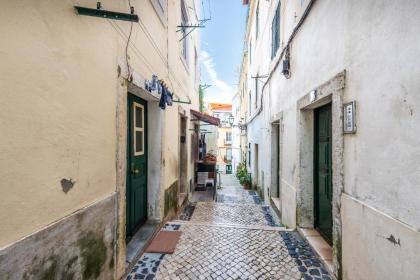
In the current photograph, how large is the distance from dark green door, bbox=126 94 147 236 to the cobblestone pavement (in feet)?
2.08

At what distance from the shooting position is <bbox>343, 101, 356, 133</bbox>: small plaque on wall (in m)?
2.20

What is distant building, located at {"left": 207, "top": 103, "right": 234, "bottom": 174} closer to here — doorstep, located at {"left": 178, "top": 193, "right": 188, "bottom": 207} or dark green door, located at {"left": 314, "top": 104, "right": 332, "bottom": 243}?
doorstep, located at {"left": 178, "top": 193, "right": 188, "bottom": 207}

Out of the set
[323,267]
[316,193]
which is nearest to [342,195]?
[323,267]

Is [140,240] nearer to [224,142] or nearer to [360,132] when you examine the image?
[360,132]

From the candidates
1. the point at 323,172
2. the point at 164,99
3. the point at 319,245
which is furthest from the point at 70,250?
the point at 323,172

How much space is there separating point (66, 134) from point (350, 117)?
2.69 metres

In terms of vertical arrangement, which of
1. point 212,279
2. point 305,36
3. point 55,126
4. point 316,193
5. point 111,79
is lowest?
point 212,279

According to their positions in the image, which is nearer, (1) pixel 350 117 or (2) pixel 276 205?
(1) pixel 350 117

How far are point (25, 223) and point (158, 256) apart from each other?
6.99 feet

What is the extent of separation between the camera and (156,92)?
389cm

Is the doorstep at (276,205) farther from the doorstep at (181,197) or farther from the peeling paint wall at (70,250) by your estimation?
the peeling paint wall at (70,250)

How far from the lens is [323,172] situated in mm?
3545

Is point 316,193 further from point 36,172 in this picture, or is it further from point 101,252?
point 36,172

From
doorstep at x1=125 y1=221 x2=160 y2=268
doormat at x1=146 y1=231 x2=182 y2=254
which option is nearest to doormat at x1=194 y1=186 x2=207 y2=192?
doorstep at x1=125 y1=221 x2=160 y2=268
